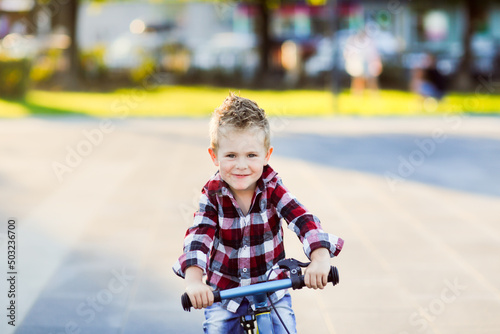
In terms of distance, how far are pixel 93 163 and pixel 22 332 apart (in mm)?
5304

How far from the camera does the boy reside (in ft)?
8.03

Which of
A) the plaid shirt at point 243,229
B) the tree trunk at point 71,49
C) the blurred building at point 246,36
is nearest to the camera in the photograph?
the plaid shirt at point 243,229

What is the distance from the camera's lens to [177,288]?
4562 millimetres

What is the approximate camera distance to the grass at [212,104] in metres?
15.3

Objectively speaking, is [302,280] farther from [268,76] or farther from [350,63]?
[268,76]

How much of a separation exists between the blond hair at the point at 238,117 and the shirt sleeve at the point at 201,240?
0.25m

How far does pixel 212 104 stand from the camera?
57.4ft

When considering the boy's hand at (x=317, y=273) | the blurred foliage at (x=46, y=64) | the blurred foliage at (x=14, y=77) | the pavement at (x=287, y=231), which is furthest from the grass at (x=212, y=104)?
the boy's hand at (x=317, y=273)

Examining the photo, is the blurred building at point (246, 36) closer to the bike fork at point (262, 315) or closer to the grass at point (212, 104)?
the grass at point (212, 104)

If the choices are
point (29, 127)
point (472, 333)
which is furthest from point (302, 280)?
point (29, 127)

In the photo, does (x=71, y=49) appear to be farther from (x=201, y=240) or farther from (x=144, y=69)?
(x=201, y=240)

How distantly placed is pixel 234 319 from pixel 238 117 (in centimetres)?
73

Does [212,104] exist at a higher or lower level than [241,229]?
lower

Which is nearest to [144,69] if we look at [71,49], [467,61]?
[71,49]
